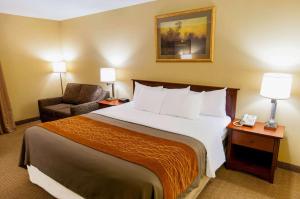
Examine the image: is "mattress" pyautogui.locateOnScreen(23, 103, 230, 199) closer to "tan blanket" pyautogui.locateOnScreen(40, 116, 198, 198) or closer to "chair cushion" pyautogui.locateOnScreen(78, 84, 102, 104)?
"tan blanket" pyautogui.locateOnScreen(40, 116, 198, 198)

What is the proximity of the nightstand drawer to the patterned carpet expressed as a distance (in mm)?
428

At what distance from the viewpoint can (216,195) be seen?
2162mm

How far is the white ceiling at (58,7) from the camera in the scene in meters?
3.40

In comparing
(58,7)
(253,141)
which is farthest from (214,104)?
(58,7)

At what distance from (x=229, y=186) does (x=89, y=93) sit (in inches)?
127

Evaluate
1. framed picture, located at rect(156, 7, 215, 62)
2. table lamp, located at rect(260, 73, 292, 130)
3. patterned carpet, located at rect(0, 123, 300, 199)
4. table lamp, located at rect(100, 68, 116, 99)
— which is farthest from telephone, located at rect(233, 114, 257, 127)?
table lamp, located at rect(100, 68, 116, 99)

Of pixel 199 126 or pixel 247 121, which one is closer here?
pixel 199 126

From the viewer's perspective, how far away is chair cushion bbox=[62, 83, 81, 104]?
4.52 metres

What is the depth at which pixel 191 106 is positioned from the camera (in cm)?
266

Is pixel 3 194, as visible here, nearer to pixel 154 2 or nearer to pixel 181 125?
pixel 181 125

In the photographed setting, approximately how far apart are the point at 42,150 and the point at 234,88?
2532mm

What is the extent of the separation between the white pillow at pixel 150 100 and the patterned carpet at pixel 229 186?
4.06ft

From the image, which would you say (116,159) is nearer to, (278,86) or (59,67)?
(278,86)

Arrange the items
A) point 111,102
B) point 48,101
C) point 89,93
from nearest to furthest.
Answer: point 111,102
point 89,93
point 48,101
